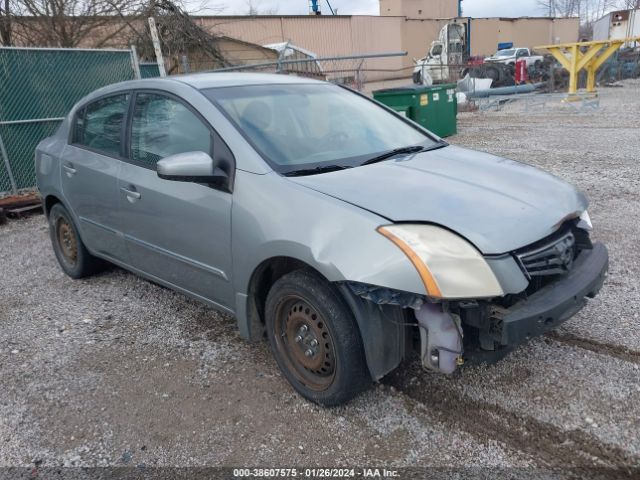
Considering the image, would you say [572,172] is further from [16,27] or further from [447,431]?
[16,27]

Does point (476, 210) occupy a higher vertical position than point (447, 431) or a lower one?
higher

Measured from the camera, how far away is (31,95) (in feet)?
27.9

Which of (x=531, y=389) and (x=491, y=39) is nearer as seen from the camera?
(x=531, y=389)

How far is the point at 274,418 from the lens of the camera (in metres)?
2.87

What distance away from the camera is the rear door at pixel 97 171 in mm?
3988

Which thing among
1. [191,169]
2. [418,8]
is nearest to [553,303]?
[191,169]

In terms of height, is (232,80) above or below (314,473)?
above

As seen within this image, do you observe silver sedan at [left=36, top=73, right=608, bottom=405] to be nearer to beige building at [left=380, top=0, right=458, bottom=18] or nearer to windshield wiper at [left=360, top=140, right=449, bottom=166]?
windshield wiper at [left=360, top=140, right=449, bottom=166]

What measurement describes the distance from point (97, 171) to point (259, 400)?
2.24 meters

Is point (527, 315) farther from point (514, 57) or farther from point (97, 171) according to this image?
point (514, 57)

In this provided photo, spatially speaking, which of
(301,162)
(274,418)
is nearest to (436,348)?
(274,418)

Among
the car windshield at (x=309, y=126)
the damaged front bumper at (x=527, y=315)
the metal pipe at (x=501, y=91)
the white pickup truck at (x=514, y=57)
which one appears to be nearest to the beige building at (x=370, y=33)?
the metal pipe at (x=501, y=91)

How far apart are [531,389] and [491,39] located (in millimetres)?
49205

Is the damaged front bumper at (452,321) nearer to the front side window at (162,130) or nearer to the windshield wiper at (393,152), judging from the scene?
the windshield wiper at (393,152)
